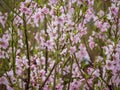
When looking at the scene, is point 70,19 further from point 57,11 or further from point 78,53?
point 78,53

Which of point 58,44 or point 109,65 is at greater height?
point 58,44

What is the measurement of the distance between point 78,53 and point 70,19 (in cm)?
71

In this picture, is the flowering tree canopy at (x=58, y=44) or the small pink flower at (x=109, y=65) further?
the flowering tree canopy at (x=58, y=44)

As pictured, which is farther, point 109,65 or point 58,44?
point 58,44

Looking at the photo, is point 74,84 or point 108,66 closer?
point 108,66

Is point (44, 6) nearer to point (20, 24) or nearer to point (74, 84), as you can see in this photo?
point (20, 24)

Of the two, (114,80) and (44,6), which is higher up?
(44,6)

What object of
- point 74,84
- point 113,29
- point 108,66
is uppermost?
point 113,29

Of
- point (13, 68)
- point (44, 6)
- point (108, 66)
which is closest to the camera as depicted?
point (108, 66)

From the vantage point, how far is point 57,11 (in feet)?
12.5

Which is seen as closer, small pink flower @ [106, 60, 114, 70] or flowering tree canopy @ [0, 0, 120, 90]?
small pink flower @ [106, 60, 114, 70]

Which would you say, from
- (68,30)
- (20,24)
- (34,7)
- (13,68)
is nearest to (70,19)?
(68,30)

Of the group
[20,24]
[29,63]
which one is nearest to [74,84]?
[29,63]

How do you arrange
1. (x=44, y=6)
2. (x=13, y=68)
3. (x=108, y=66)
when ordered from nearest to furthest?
(x=108, y=66) < (x=44, y=6) < (x=13, y=68)
